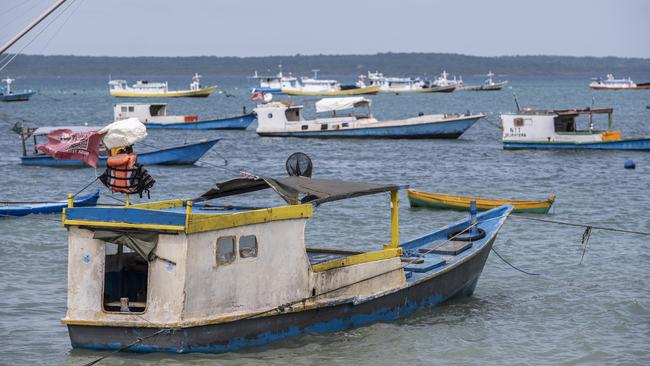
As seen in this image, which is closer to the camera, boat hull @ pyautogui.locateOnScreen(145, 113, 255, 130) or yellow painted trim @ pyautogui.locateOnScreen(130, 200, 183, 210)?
yellow painted trim @ pyautogui.locateOnScreen(130, 200, 183, 210)

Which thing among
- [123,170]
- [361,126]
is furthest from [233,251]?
[361,126]

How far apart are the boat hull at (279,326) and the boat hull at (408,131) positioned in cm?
4127

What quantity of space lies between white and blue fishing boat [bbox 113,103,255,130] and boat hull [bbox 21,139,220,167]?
766 inches

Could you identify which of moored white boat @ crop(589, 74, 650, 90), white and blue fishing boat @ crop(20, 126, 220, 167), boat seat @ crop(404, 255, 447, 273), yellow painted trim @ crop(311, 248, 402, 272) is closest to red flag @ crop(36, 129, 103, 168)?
yellow painted trim @ crop(311, 248, 402, 272)

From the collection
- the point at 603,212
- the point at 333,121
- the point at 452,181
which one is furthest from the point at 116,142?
the point at 333,121

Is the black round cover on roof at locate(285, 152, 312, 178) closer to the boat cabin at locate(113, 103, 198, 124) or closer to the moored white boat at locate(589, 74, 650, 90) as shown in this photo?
the boat cabin at locate(113, 103, 198, 124)

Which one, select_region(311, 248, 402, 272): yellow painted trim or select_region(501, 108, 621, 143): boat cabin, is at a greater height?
select_region(501, 108, 621, 143): boat cabin

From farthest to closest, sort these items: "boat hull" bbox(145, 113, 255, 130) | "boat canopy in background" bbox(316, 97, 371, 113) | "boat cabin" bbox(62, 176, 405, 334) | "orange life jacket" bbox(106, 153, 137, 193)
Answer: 1. "boat hull" bbox(145, 113, 255, 130)
2. "boat canopy in background" bbox(316, 97, 371, 113)
3. "orange life jacket" bbox(106, 153, 137, 193)
4. "boat cabin" bbox(62, 176, 405, 334)

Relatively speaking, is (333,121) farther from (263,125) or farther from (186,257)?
(186,257)

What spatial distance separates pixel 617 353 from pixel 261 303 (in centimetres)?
579

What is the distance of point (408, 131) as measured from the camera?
2384 inches

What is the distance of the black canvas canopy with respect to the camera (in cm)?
1628

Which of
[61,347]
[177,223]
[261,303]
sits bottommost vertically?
[61,347]

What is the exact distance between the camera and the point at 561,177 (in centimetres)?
4206
